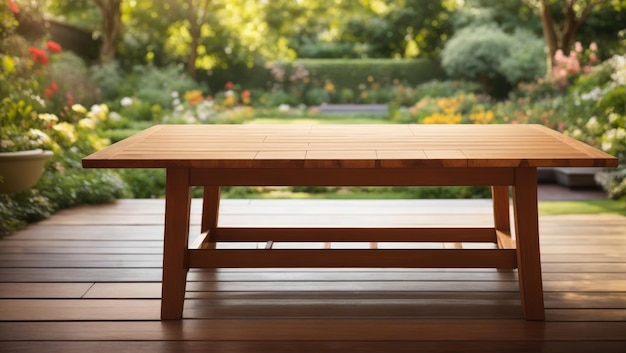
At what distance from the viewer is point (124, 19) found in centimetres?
1280

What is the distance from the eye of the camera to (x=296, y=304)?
9.51ft

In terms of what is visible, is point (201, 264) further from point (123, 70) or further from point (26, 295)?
point (123, 70)

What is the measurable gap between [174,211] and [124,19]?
10896mm

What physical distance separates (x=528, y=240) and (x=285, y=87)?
33.3 ft

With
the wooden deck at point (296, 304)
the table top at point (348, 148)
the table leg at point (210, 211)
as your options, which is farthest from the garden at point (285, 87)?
the table top at point (348, 148)

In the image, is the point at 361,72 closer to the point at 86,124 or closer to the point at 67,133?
the point at 86,124

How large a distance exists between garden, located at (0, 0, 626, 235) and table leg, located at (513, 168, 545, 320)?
9.89 feet

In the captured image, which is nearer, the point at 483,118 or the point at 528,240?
the point at 528,240

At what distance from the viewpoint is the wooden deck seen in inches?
97.1

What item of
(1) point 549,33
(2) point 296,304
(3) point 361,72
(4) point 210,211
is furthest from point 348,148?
(3) point 361,72

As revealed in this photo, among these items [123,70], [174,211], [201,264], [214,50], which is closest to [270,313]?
[201,264]

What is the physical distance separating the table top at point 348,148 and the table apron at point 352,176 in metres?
0.08

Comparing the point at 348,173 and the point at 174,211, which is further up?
the point at 348,173

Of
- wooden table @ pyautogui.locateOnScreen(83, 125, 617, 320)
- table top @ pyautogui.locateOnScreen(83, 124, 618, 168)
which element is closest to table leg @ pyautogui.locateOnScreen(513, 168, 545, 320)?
wooden table @ pyautogui.locateOnScreen(83, 125, 617, 320)
